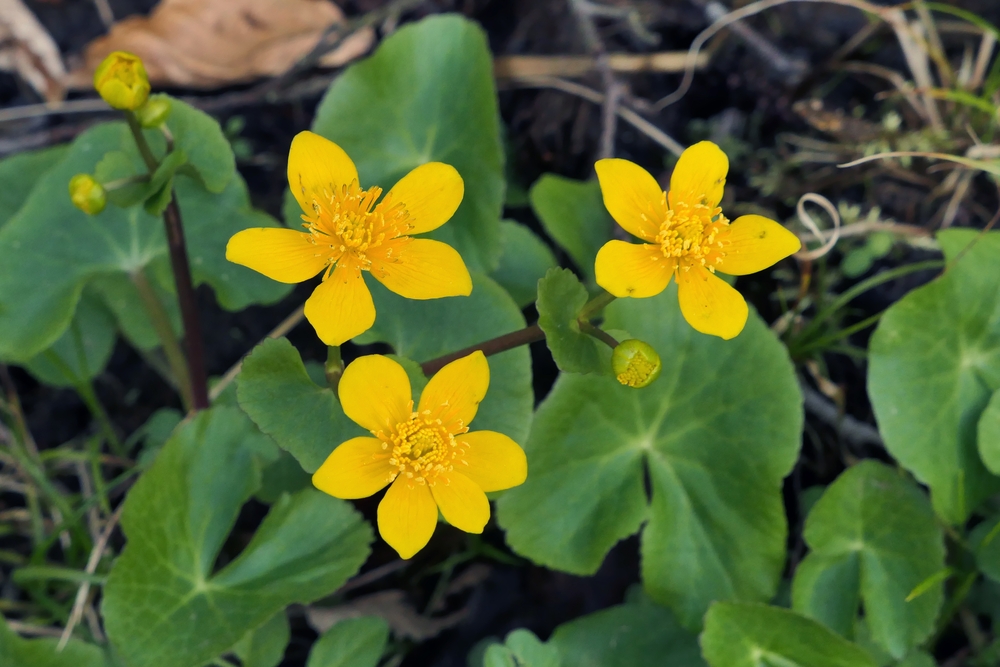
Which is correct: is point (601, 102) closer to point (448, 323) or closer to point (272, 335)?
point (448, 323)

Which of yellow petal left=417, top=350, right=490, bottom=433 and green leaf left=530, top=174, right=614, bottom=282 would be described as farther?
green leaf left=530, top=174, right=614, bottom=282

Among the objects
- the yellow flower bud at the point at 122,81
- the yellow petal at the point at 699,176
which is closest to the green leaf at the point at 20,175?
the yellow flower bud at the point at 122,81

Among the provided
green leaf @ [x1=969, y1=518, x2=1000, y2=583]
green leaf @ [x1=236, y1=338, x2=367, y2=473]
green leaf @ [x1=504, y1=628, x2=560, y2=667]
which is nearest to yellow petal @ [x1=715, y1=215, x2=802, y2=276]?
green leaf @ [x1=236, y1=338, x2=367, y2=473]

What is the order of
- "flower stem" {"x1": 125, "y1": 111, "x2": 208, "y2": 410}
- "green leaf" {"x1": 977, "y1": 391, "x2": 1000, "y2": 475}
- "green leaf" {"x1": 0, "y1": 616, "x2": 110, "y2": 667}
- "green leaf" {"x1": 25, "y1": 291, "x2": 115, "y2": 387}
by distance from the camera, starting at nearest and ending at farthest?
"flower stem" {"x1": 125, "y1": 111, "x2": 208, "y2": 410}, "green leaf" {"x1": 0, "y1": 616, "x2": 110, "y2": 667}, "green leaf" {"x1": 977, "y1": 391, "x2": 1000, "y2": 475}, "green leaf" {"x1": 25, "y1": 291, "x2": 115, "y2": 387}

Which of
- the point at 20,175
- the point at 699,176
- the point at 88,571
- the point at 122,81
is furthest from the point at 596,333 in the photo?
the point at 20,175

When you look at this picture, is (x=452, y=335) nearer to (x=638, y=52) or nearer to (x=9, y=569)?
(x=638, y=52)

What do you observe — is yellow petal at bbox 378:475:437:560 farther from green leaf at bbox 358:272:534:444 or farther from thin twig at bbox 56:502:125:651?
thin twig at bbox 56:502:125:651
